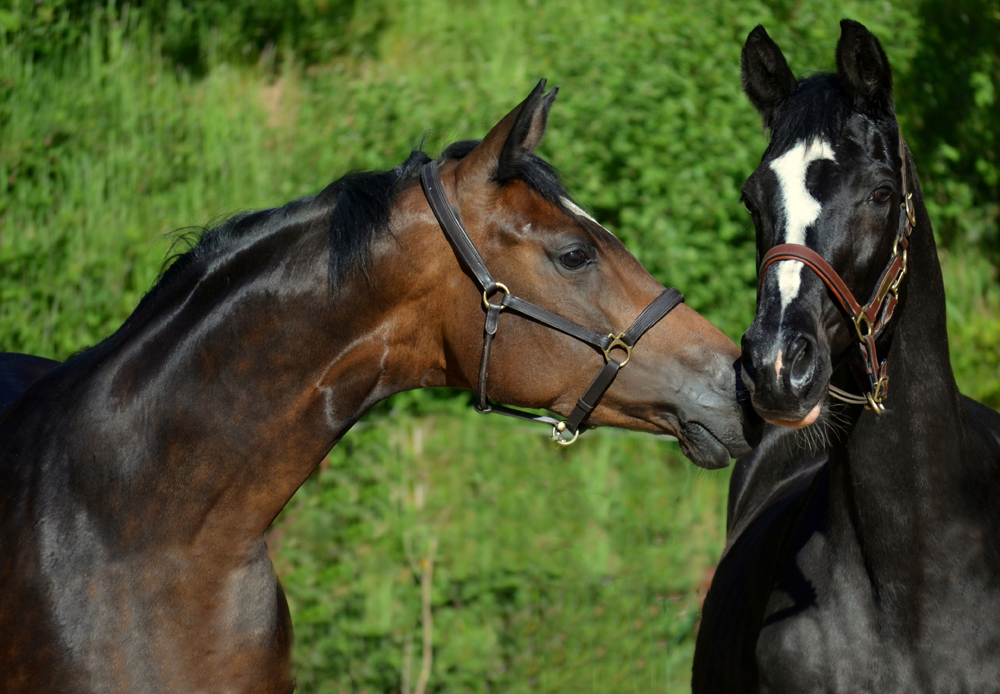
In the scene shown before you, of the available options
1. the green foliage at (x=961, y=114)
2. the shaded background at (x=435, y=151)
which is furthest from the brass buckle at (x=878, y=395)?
the green foliage at (x=961, y=114)

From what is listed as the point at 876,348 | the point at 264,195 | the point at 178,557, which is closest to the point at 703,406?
the point at 876,348

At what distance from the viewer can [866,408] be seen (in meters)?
2.45

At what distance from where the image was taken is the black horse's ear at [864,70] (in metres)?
2.34

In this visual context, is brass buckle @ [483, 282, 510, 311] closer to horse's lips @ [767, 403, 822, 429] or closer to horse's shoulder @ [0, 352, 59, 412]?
horse's lips @ [767, 403, 822, 429]

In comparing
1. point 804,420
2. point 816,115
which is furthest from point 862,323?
point 816,115

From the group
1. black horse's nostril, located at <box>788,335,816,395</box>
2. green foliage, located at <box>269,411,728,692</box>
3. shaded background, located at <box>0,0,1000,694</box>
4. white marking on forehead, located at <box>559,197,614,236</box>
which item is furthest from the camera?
shaded background, located at <box>0,0,1000,694</box>

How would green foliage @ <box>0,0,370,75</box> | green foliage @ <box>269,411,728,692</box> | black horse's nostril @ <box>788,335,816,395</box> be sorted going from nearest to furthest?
black horse's nostril @ <box>788,335,816,395</box> → green foliage @ <box>269,411,728,692</box> → green foliage @ <box>0,0,370,75</box>

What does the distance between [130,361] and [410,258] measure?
0.76 m

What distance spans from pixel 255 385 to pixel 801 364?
132 cm

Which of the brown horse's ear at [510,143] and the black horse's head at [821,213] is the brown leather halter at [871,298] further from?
the brown horse's ear at [510,143]

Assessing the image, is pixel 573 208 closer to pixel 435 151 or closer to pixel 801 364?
pixel 801 364

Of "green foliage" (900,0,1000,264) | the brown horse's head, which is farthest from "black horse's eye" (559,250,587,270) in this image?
"green foliage" (900,0,1000,264)

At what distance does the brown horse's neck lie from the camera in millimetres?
2246

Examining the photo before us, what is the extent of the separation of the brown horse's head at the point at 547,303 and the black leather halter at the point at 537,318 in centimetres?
2
